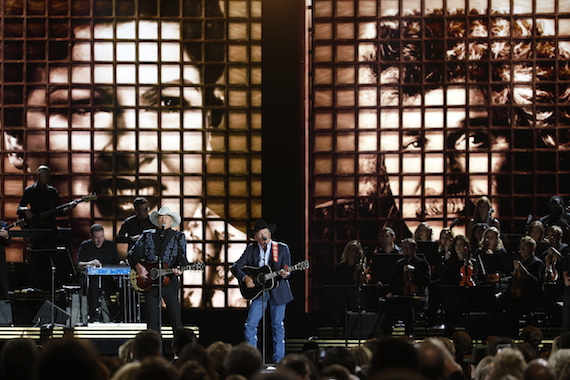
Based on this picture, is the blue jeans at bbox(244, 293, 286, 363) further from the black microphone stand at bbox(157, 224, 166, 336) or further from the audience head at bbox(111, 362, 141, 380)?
the audience head at bbox(111, 362, 141, 380)

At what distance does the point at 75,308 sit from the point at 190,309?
2023 millimetres

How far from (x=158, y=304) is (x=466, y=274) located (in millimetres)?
4451

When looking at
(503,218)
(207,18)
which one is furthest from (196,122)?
(503,218)

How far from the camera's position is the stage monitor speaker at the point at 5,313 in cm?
1296

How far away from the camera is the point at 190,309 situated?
556 inches

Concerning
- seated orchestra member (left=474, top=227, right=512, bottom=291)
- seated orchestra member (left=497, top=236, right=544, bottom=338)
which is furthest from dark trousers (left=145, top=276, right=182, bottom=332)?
seated orchestra member (left=497, top=236, right=544, bottom=338)

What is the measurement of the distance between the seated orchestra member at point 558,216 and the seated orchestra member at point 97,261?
692 centimetres

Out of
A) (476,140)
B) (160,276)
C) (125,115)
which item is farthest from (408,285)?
(125,115)

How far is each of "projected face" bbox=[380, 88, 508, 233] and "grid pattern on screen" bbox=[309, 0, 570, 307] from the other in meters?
0.02

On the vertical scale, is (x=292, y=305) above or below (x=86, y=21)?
below

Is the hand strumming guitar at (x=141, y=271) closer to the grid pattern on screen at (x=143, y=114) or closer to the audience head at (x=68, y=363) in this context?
the grid pattern on screen at (x=143, y=114)

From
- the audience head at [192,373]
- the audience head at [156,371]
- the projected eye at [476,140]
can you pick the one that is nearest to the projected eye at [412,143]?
the projected eye at [476,140]

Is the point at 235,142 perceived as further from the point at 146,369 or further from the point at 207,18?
the point at 146,369

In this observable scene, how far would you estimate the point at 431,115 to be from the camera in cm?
1449
